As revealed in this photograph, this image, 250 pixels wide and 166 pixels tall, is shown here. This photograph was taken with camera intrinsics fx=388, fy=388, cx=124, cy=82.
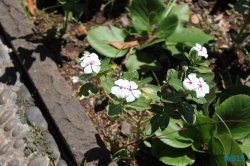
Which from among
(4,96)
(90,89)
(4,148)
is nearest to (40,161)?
(4,148)

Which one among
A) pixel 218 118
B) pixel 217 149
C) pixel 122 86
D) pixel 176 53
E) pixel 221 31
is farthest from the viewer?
pixel 221 31

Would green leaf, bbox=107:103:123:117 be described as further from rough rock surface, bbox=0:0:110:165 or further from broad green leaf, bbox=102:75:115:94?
rough rock surface, bbox=0:0:110:165

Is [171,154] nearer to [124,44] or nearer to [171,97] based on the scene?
[171,97]

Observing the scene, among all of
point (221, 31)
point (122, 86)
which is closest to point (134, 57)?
point (221, 31)

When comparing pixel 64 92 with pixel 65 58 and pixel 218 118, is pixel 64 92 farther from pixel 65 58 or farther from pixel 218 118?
pixel 218 118

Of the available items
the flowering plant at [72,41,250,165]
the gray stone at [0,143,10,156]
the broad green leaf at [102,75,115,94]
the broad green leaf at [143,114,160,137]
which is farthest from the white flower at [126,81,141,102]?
the gray stone at [0,143,10,156]
